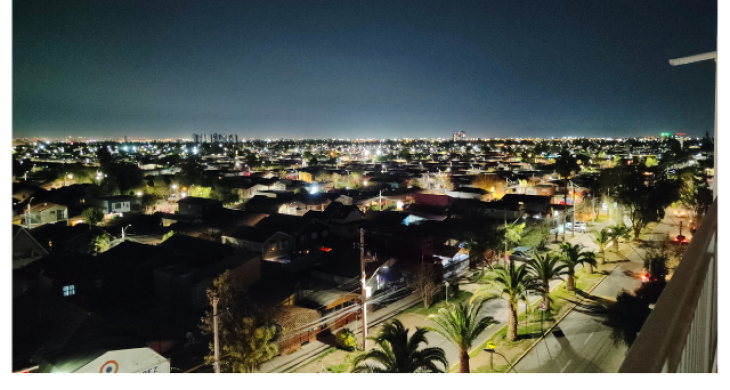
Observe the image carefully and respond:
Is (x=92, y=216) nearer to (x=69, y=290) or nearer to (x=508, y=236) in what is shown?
(x=69, y=290)

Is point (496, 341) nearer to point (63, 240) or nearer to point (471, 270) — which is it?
point (471, 270)

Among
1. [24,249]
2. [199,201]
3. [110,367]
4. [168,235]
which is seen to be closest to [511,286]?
[110,367]

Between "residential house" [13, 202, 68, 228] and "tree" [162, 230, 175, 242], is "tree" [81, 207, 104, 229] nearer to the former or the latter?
"residential house" [13, 202, 68, 228]

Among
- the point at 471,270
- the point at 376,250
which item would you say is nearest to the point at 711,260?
the point at 471,270

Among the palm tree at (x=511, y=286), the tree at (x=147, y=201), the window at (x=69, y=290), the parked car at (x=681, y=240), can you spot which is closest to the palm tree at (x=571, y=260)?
the palm tree at (x=511, y=286)

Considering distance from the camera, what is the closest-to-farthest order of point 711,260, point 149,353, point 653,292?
point 711,260
point 149,353
point 653,292

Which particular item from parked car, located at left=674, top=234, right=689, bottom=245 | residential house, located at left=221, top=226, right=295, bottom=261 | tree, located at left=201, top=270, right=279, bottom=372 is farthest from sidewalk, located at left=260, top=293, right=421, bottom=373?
parked car, located at left=674, top=234, right=689, bottom=245
